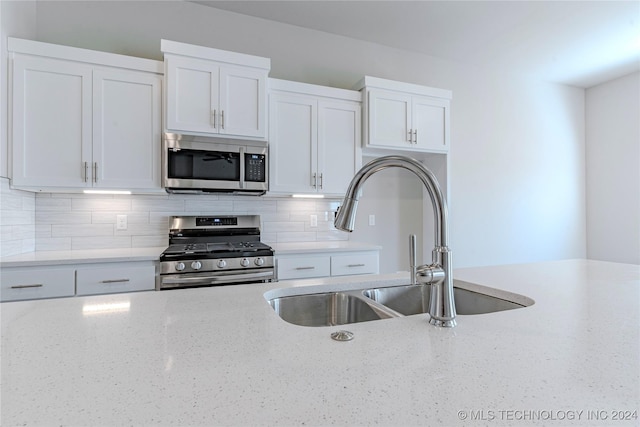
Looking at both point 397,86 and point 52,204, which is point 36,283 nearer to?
point 52,204

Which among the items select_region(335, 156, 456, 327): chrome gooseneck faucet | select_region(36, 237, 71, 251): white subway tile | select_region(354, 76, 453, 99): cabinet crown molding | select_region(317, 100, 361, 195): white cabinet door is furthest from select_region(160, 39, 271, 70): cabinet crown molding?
select_region(335, 156, 456, 327): chrome gooseneck faucet

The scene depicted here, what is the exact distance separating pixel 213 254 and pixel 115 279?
0.59 m

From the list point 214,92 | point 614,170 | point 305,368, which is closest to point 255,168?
point 214,92

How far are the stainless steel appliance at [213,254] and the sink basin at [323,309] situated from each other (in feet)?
3.76

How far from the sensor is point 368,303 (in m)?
1.16

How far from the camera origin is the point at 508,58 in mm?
3707

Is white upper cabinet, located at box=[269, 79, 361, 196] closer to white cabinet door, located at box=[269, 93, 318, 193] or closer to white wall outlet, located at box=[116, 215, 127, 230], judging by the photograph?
white cabinet door, located at box=[269, 93, 318, 193]

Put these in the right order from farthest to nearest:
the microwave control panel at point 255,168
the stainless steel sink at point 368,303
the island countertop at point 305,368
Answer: the microwave control panel at point 255,168 → the stainless steel sink at point 368,303 → the island countertop at point 305,368

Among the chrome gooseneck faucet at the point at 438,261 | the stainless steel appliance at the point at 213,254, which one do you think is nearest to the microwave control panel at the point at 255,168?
the stainless steel appliance at the point at 213,254

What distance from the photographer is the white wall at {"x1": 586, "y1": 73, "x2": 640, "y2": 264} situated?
13.0 feet

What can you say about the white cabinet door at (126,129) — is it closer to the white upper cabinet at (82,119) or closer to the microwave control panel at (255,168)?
the white upper cabinet at (82,119)

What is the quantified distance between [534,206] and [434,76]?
213 cm

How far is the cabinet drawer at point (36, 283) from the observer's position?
182 centimetres

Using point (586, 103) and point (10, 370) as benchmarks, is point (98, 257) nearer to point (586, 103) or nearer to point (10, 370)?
point (10, 370)
